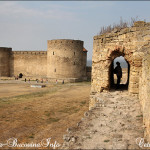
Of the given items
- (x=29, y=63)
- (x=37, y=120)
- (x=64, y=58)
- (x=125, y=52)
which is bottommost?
(x=37, y=120)

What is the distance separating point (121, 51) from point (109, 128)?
366cm

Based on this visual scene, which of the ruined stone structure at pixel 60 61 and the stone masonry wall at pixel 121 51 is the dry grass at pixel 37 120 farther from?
the ruined stone structure at pixel 60 61

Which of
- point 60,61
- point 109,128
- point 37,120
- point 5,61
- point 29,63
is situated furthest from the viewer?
point 5,61

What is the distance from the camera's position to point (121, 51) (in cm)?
713

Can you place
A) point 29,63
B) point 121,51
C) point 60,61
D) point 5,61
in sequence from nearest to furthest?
point 121,51
point 60,61
point 29,63
point 5,61

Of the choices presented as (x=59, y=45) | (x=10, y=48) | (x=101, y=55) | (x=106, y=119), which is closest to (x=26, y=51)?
(x=10, y=48)

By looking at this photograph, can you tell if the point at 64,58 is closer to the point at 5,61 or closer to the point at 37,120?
the point at 5,61

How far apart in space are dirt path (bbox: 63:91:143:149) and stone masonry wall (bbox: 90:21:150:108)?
4.52 ft

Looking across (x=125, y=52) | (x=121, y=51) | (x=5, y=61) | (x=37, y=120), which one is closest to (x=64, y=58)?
(x=5, y=61)

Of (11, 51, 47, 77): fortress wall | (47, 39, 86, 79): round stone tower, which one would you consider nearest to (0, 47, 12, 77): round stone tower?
(11, 51, 47, 77): fortress wall

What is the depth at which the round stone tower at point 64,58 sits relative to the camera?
83.9ft

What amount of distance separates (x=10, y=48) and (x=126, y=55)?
1117 inches

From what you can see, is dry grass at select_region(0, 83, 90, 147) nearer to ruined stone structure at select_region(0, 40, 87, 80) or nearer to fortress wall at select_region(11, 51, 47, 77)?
ruined stone structure at select_region(0, 40, 87, 80)

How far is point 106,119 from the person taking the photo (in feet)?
16.2
